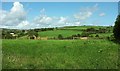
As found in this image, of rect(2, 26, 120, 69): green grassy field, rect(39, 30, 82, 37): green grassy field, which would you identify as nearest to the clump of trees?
rect(2, 26, 120, 69): green grassy field

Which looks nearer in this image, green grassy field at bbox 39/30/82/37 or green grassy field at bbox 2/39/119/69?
green grassy field at bbox 2/39/119/69

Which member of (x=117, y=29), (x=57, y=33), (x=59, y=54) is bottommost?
(x=59, y=54)

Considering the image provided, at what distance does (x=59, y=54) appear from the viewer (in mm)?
10609

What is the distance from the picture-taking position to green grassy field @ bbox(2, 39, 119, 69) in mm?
9797

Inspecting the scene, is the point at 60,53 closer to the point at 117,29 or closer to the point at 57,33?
the point at 57,33

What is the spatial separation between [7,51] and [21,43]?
3.12 ft

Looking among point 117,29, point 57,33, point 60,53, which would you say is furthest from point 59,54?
point 117,29

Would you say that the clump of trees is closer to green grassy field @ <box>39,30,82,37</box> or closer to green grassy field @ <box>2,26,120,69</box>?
green grassy field @ <box>2,26,120,69</box>

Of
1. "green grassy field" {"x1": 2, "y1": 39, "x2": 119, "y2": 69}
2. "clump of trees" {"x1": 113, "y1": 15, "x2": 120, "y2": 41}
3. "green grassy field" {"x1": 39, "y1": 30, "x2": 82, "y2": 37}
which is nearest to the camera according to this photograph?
"green grassy field" {"x1": 2, "y1": 39, "x2": 119, "y2": 69}

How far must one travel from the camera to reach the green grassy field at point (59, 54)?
9.80m

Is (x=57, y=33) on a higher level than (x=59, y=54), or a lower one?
higher

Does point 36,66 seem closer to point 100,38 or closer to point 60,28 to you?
point 60,28

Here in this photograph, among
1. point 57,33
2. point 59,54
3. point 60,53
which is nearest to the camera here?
point 59,54

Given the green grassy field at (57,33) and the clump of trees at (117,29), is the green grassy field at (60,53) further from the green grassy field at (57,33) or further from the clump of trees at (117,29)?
the clump of trees at (117,29)
